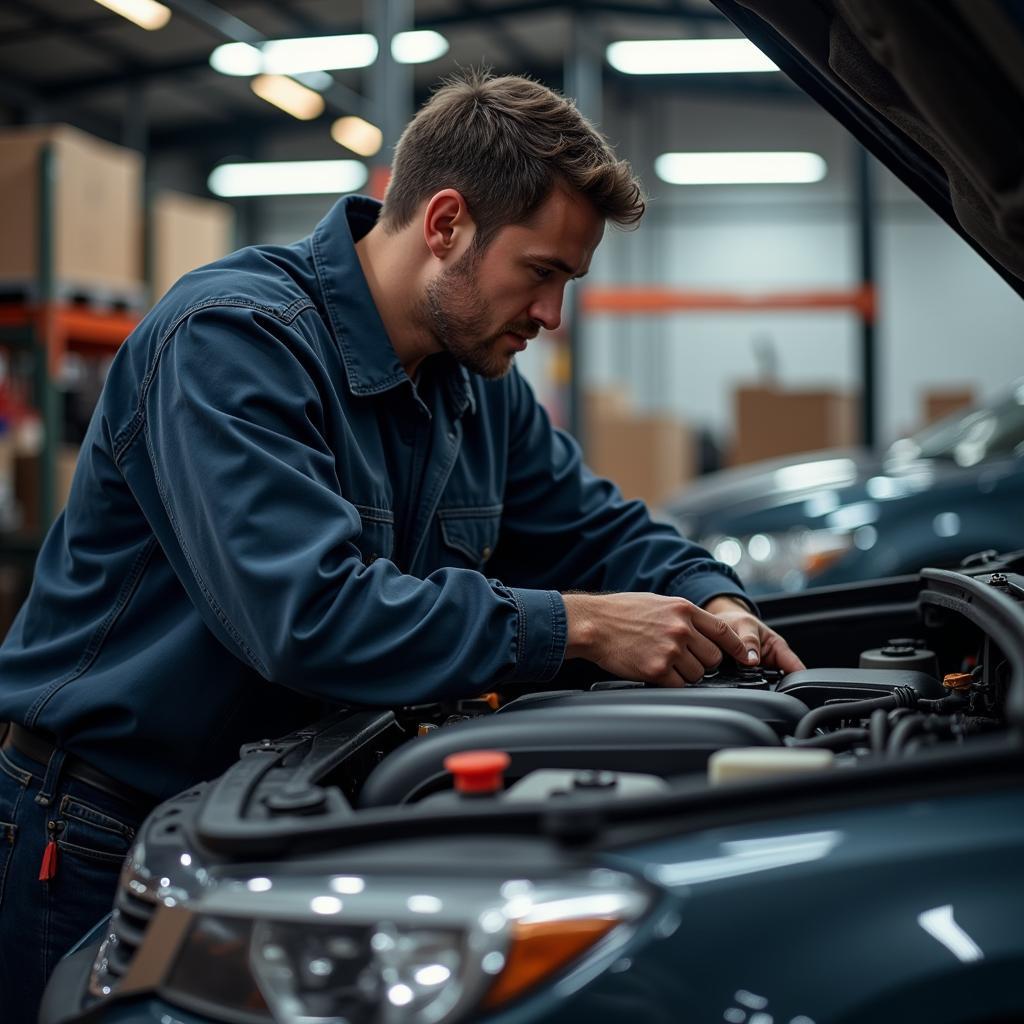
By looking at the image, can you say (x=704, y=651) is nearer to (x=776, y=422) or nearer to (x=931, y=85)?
(x=931, y=85)

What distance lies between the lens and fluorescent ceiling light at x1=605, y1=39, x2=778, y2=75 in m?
7.32

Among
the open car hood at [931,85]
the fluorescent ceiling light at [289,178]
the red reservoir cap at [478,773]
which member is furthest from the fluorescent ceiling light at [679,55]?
the fluorescent ceiling light at [289,178]

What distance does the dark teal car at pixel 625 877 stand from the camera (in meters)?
0.84

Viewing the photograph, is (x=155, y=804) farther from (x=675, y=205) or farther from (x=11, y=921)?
(x=675, y=205)

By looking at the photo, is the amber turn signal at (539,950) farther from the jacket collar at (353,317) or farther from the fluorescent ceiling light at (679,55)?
the fluorescent ceiling light at (679,55)

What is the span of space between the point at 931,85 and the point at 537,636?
69cm

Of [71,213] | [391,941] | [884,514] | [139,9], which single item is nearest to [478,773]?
[391,941]

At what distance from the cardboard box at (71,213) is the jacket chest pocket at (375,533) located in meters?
3.62

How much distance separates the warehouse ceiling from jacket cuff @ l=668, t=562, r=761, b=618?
730 centimetres

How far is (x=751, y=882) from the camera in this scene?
862mm

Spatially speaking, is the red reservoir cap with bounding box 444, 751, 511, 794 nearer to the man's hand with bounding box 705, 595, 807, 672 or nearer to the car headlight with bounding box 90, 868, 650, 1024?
the car headlight with bounding box 90, 868, 650, 1024

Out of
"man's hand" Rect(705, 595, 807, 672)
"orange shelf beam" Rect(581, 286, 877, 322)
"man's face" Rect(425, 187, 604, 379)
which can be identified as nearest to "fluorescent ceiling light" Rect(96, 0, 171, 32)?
"orange shelf beam" Rect(581, 286, 877, 322)

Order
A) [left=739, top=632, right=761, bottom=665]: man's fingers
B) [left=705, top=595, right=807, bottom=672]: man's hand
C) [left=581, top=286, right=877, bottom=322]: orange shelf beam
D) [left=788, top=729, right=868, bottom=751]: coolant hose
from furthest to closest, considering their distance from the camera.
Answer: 1. [left=581, top=286, right=877, bottom=322]: orange shelf beam
2. [left=705, top=595, right=807, bottom=672]: man's hand
3. [left=739, top=632, right=761, bottom=665]: man's fingers
4. [left=788, top=729, right=868, bottom=751]: coolant hose

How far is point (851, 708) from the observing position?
136cm
